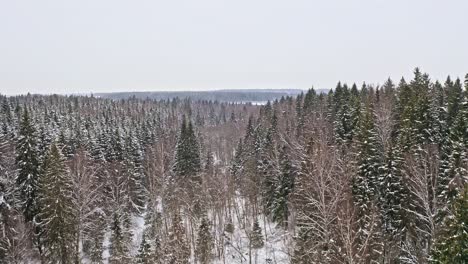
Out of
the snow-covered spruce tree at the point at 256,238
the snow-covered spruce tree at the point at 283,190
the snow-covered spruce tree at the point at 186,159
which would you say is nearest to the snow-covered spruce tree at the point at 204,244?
the snow-covered spruce tree at the point at 256,238

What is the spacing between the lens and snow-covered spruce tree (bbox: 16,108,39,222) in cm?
3466

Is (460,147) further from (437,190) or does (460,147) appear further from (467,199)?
(467,199)

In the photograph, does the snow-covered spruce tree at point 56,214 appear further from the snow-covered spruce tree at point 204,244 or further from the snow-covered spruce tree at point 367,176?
the snow-covered spruce tree at point 367,176

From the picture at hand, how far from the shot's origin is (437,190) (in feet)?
87.5

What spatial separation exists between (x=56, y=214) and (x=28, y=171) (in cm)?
685

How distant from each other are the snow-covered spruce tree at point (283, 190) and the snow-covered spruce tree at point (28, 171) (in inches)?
946

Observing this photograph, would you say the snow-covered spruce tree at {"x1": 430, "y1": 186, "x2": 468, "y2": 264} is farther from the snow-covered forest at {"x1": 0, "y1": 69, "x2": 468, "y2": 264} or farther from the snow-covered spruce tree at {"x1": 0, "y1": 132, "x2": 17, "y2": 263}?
the snow-covered spruce tree at {"x1": 0, "y1": 132, "x2": 17, "y2": 263}

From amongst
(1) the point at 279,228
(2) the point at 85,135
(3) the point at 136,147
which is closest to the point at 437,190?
(1) the point at 279,228

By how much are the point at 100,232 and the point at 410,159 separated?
29931 mm

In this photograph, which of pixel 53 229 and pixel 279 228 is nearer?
pixel 53 229

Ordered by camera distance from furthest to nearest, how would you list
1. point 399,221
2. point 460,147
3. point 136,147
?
point 136,147, point 399,221, point 460,147

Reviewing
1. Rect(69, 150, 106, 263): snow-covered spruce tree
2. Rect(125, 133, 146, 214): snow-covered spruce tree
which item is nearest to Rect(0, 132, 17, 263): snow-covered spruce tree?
Rect(69, 150, 106, 263): snow-covered spruce tree

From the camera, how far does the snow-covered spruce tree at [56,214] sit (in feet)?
101

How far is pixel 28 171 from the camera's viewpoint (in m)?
35.1
